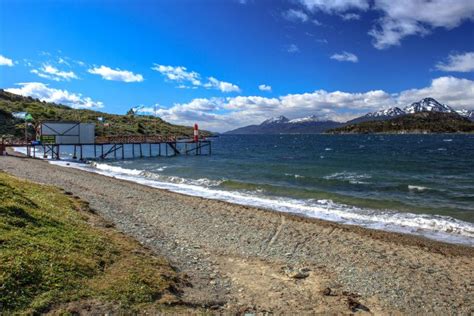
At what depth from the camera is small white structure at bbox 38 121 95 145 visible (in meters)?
47.9

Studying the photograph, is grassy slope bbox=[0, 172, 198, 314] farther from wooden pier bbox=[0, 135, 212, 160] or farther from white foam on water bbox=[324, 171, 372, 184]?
wooden pier bbox=[0, 135, 212, 160]

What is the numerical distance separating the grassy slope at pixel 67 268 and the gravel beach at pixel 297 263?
2.78 feet

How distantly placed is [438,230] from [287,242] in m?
7.01

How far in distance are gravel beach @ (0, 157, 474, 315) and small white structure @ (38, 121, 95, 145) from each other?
36.9 m

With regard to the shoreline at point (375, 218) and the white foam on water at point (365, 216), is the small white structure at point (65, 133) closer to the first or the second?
the white foam on water at point (365, 216)

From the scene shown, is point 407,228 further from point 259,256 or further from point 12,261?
point 12,261

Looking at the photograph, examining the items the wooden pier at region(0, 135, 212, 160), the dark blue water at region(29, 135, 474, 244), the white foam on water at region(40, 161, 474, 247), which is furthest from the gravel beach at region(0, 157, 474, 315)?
the wooden pier at region(0, 135, 212, 160)

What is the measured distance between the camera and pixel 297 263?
32.4ft

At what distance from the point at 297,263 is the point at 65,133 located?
4800cm

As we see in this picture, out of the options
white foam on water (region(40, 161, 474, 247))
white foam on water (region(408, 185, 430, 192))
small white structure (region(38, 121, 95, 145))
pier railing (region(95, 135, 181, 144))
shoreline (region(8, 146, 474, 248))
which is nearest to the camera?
shoreline (region(8, 146, 474, 248))

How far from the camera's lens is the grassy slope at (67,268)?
5.66 m

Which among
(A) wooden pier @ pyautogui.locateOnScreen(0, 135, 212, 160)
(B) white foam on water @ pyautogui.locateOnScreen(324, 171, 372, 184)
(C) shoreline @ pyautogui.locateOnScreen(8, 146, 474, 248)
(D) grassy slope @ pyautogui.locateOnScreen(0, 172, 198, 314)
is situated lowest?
(C) shoreline @ pyautogui.locateOnScreen(8, 146, 474, 248)

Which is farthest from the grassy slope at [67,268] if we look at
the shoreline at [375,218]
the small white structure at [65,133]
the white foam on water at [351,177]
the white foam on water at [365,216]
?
the small white structure at [65,133]

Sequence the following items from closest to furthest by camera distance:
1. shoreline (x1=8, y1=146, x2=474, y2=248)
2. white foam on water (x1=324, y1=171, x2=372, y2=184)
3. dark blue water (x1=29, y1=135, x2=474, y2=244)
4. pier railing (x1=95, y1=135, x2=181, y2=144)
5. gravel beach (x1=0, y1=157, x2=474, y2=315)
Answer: gravel beach (x1=0, y1=157, x2=474, y2=315)
shoreline (x1=8, y1=146, x2=474, y2=248)
dark blue water (x1=29, y1=135, x2=474, y2=244)
white foam on water (x1=324, y1=171, x2=372, y2=184)
pier railing (x1=95, y1=135, x2=181, y2=144)
